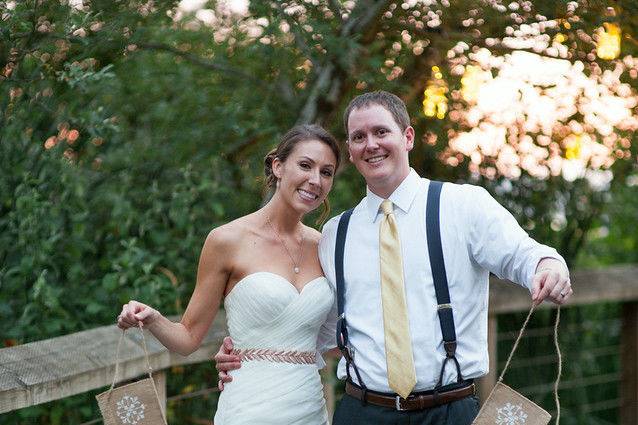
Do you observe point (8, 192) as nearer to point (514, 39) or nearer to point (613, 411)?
point (514, 39)

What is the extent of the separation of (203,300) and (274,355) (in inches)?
12.3

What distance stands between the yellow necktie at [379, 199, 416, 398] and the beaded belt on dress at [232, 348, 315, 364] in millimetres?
445

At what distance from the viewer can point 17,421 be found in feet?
12.8

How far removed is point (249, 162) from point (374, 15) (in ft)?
4.02

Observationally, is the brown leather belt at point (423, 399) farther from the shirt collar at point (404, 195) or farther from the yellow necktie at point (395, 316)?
the shirt collar at point (404, 195)

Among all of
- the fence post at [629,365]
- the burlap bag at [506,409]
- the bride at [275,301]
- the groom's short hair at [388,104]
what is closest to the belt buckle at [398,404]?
the burlap bag at [506,409]

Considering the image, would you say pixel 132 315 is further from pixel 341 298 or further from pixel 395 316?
pixel 395 316

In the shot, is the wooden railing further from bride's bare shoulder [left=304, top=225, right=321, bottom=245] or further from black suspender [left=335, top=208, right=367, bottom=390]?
black suspender [left=335, top=208, right=367, bottom=390]

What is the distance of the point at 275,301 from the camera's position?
10.9ft

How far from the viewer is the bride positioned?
3320mm

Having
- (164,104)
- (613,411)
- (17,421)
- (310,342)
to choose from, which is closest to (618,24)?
(310,342)

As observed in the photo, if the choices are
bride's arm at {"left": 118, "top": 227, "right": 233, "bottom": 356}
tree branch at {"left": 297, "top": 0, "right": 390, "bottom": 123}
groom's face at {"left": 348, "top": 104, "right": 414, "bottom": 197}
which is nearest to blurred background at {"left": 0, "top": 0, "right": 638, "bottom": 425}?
tree branch at {"left": 297, "top": 0, "right": 390, "bottom": 123}

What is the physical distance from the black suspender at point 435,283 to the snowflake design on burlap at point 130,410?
2.08ft

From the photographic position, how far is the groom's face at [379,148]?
3162 mm
